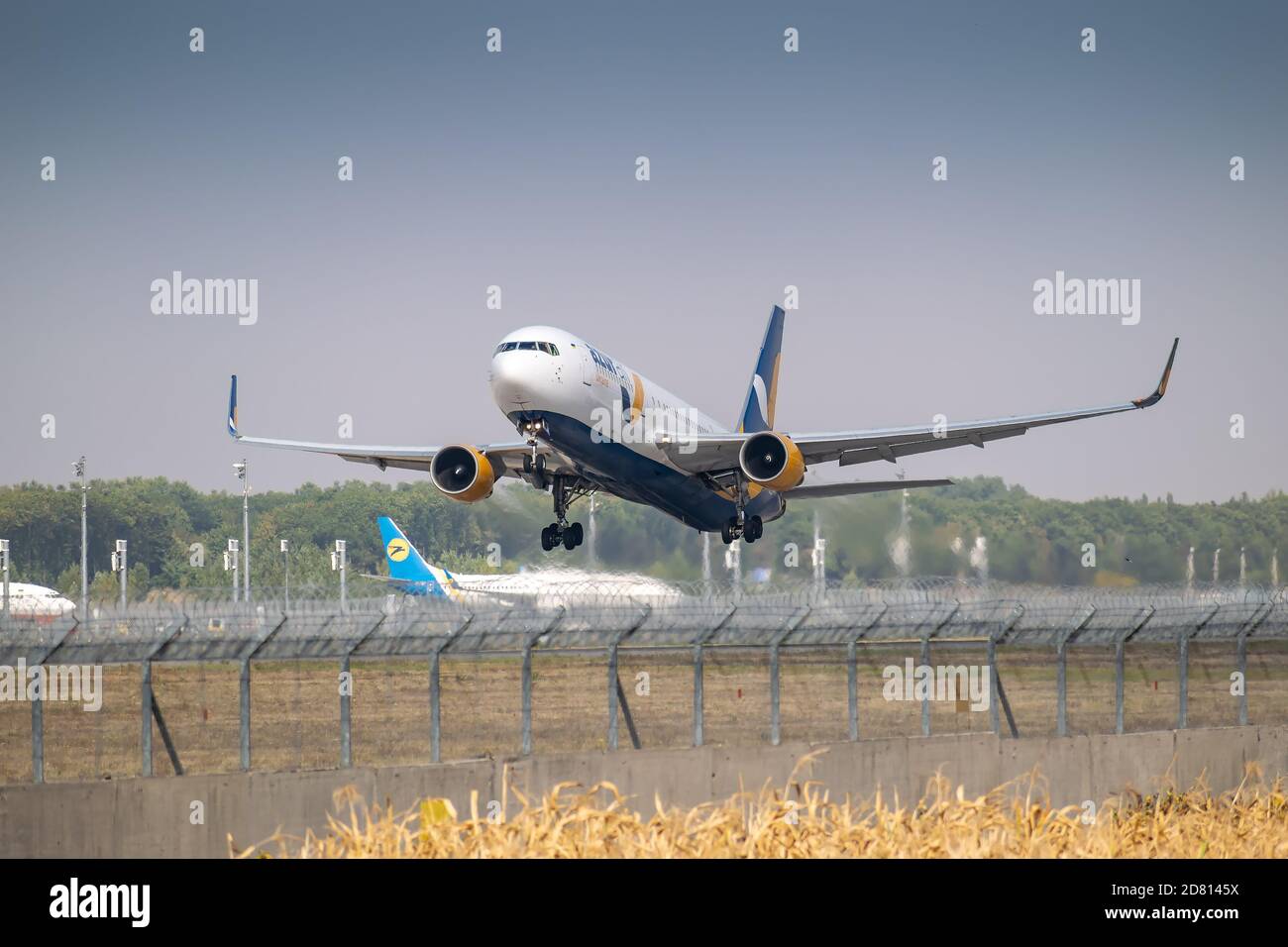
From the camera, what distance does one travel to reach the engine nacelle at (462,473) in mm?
41906

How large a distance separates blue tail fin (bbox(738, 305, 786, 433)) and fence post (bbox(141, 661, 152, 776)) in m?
38.5

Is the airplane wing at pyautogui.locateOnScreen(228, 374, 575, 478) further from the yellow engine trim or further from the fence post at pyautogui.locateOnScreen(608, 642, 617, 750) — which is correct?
the fence post at pyautogui.locateOnScreen(608, 642, 617, 750)

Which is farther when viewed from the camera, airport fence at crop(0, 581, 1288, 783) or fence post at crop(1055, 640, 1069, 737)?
fence post at crop(1055, 640, 1069, 737)

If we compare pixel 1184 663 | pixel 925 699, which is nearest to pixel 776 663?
pixel 925 699

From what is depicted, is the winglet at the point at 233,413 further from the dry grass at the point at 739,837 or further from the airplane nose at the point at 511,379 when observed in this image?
the dry grass at the point at 739,837

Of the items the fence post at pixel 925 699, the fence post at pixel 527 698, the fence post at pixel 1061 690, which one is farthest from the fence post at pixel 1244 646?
the fence post at pixel 527 698

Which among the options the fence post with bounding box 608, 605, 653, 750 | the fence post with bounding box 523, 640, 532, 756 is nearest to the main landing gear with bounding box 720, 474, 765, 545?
the fence post with bounding box 608, 605, 653, 750

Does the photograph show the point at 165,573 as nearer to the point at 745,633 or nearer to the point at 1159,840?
the point at 745,633

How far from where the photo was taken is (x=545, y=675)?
2214cm

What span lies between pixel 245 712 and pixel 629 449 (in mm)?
22852

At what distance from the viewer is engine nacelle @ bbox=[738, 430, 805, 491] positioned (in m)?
40.7

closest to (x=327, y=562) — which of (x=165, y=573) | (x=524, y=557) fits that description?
(x=165, y=573)

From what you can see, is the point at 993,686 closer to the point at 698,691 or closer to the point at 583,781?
the point at 698,691
